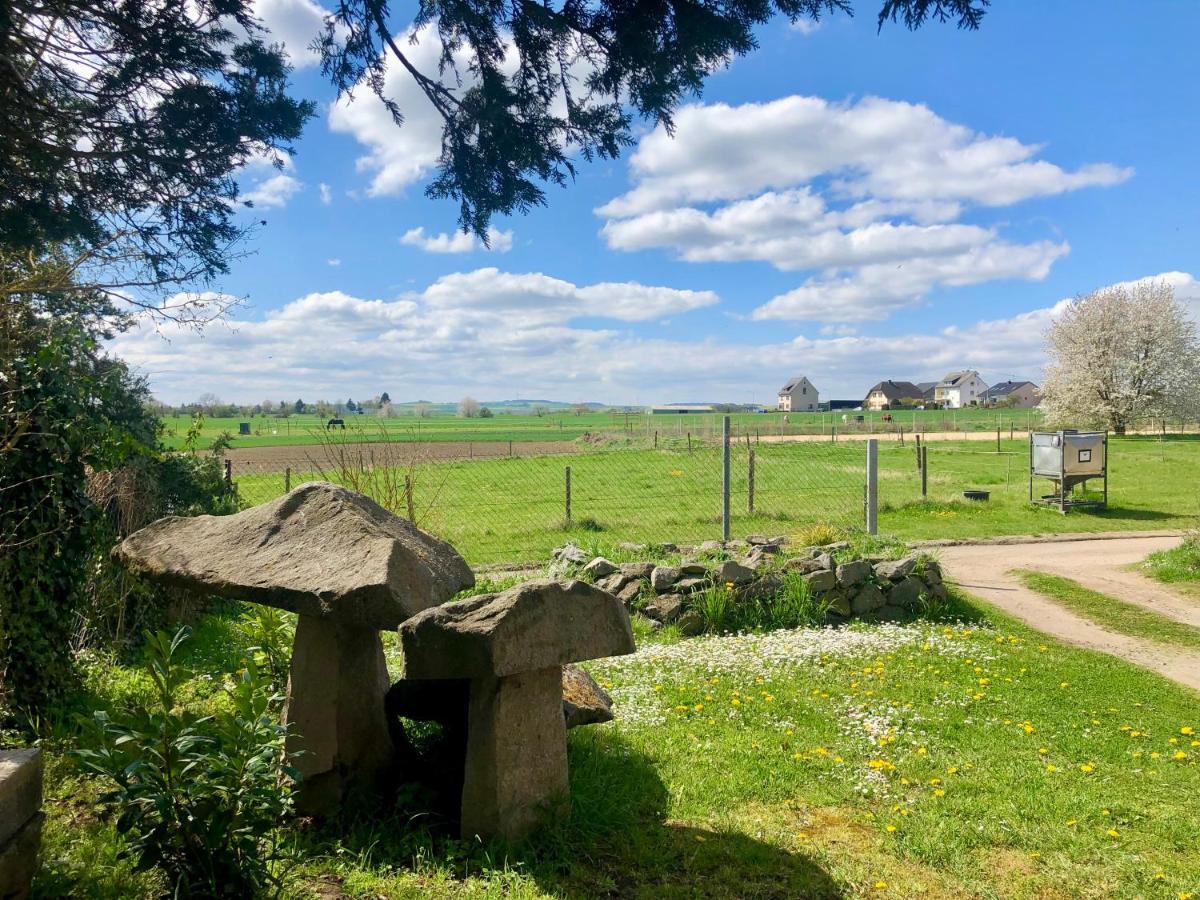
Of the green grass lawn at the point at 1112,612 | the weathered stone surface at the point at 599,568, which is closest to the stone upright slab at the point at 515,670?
the weathered stone surface at the point at 599,568

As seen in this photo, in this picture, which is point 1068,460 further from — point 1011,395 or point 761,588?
point 1011,395

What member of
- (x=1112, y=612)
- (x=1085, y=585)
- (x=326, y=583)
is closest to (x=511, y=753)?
(x=326, y=583)

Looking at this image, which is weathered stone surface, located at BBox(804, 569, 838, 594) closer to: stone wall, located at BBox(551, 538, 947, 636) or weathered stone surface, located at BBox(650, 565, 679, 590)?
stone wall, located at BBox(551, 538, 947, 636)

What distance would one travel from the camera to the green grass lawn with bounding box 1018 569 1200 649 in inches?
332

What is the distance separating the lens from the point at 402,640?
12.0ft

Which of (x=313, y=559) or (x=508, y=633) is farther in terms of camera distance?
(x=313, y=559)

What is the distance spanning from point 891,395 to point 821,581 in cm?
10482

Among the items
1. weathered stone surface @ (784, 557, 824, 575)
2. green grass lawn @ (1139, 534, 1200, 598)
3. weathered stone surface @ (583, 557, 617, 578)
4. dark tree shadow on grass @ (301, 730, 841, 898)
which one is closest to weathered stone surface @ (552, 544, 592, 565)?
weathered stone surface @ (583, 557, 617, 578)

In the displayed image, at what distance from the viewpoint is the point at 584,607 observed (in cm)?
378

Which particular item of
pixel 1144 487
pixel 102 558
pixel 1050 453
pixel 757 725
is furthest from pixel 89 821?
pixel 1144 487

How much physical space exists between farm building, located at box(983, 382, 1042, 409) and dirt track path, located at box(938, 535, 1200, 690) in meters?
80.9

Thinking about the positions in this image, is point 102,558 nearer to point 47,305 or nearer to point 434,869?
point 47,305

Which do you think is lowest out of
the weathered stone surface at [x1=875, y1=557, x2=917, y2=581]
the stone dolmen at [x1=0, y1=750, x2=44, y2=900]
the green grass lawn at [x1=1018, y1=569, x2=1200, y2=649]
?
the green grass lawn at [x1=1018, y1=569, x2=1200, y2=649]

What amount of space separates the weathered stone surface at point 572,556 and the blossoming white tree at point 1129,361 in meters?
40.4
